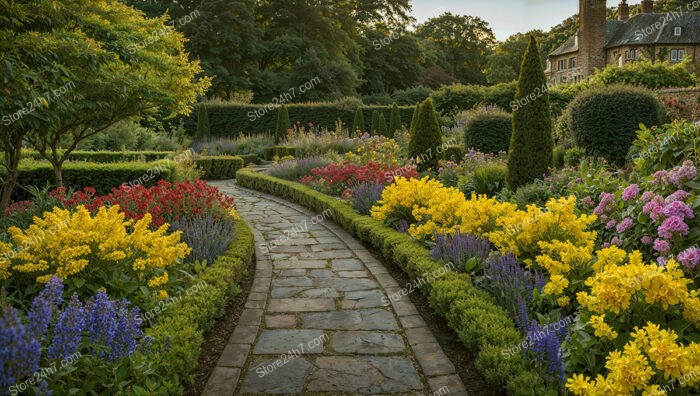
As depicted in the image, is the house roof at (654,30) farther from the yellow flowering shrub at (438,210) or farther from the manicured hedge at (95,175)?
the manicured hedge at (95,175)

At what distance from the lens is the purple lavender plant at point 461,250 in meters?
4.67

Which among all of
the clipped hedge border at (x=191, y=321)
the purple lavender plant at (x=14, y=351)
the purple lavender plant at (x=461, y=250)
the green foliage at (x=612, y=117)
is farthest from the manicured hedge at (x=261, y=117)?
the purple lavender plant at (x=14, y=351)

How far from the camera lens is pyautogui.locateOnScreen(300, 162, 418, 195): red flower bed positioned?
8.86 m

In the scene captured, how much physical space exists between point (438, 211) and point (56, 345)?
4.12 metres

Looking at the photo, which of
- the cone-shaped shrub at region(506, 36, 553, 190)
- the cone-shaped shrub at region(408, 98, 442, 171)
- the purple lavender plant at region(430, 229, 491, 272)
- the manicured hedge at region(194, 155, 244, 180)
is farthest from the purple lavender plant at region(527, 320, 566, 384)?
the manicured hedge at region(194, 155, 244, 180)

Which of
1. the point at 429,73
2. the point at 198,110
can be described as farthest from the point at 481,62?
the point at 198,110

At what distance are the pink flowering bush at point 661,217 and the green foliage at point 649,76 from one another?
18.0 metres

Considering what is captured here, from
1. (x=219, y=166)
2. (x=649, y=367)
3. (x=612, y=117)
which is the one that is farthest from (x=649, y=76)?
(x=649, y=367)

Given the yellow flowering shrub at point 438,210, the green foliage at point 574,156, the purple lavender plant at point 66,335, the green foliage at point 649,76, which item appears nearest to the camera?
the purple lavender plant at point 66,335

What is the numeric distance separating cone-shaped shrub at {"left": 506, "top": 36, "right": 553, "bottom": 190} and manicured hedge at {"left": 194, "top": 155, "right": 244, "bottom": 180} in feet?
32.7

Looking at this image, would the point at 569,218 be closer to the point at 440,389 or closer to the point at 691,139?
the point at 691,139

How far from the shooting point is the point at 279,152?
17594 mm

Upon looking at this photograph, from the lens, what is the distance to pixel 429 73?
37.2 metres

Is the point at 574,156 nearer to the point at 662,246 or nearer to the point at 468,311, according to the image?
the point at 662,246
